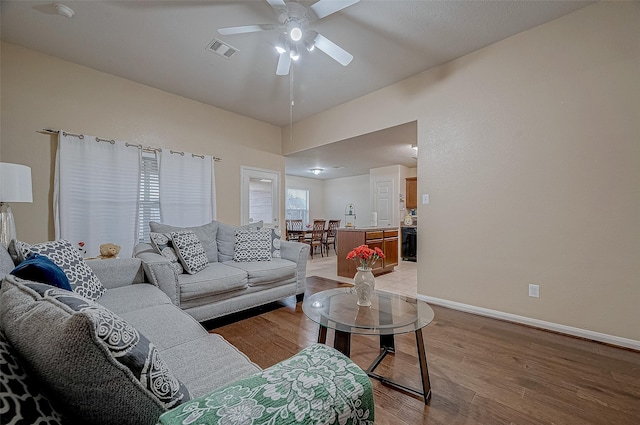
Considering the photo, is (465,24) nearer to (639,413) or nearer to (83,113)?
(639,413)

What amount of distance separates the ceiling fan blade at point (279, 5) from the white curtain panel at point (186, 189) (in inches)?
99.7

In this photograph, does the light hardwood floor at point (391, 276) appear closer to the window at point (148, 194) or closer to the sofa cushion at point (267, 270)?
the sofa cushion at point (267, 270)

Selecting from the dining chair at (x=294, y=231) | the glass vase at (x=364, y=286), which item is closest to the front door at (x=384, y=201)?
the dining chair at (x=294, y=231)

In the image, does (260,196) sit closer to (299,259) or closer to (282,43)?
(299,259)

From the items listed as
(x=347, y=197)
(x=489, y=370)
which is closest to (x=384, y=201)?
(x=347, y=197)

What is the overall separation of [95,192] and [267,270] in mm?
2292

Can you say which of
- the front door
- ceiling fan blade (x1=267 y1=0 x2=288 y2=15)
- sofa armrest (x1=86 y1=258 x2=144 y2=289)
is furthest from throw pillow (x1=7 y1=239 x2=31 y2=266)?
the front door

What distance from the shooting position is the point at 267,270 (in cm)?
283

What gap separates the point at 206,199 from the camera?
4.12 metres

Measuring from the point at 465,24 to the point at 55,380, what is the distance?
3.39 meters

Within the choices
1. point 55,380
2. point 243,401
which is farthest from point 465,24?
point 55,380

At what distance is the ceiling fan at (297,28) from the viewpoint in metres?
2.00

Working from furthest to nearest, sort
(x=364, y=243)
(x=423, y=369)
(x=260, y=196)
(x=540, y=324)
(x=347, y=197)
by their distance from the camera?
(x=347, y=197), (x=260, y=196), (x=364, y=243), (x=540, y=324), (x=423, y=369)

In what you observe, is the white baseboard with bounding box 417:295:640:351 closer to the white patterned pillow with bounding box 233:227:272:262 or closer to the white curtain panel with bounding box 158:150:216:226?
the white patterned pillow with bounding box 233:227:272:262
